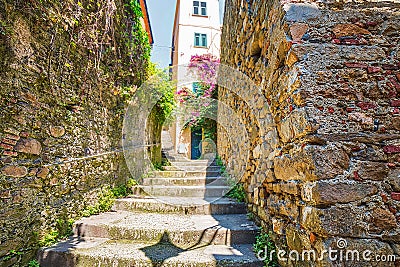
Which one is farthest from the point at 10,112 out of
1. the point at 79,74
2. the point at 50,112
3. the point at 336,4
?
the point at 336,4

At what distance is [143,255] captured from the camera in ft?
Result: 6.40

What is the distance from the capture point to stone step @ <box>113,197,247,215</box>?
2873mm

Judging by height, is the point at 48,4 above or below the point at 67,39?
above

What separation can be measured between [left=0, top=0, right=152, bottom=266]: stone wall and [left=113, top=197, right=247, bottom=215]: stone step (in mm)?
486

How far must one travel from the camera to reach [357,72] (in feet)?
4.46

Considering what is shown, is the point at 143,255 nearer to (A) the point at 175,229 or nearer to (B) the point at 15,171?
(A) the point at 175,229

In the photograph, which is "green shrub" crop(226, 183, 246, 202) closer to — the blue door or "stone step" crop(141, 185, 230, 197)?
"stone step" crop(141, 185, 230, 197)

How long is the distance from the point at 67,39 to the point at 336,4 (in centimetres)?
253

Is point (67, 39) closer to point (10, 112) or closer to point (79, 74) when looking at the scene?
point (79, 74)

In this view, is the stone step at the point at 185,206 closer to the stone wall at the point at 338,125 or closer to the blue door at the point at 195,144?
the stone wall at the point at 338,125

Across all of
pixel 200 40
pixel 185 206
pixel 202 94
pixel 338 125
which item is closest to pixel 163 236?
pixel 185 206

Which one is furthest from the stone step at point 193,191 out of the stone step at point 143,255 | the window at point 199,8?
the window at point 199,8

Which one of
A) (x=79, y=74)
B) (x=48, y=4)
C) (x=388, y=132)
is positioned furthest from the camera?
(x=79, y=74)

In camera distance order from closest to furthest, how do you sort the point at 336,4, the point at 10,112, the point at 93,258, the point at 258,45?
1. the point at 336,4
2. the point at 10,112
3. the point at 93,258
4. the point at 258,45
